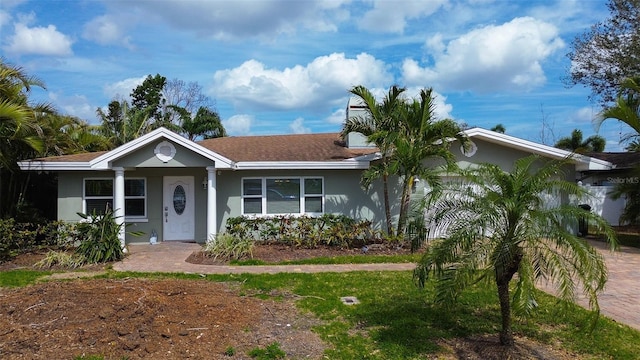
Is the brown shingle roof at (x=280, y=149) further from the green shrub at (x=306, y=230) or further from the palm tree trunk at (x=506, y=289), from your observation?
the palm tree trunk at (x=506, y=289)

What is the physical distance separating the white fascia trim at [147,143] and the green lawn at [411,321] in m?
4.60

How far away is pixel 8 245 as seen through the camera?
446 inches

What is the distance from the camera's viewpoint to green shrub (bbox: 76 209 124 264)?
11.1m

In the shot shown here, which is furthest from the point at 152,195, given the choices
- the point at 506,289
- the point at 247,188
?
the point at 506,289

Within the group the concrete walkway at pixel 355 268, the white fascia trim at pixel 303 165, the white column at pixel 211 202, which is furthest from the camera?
the white fascia trim at pixel 303 165

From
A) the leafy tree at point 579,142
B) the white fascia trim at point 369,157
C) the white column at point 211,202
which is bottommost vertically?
the white column at point 211,202

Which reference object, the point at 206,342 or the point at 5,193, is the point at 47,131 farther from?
the point at 206,342

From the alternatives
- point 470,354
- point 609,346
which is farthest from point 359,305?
point 609,346

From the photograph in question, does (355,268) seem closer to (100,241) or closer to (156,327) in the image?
(156,327)

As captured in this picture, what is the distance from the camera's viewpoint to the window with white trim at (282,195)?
14602 mm

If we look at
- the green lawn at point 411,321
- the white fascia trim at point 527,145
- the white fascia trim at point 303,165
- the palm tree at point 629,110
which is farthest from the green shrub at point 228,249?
the palm tree at point 629,110

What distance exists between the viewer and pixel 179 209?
14.9m

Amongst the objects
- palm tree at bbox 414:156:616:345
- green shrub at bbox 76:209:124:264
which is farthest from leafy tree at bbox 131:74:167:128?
palm tree at bbox 414:156:616:345

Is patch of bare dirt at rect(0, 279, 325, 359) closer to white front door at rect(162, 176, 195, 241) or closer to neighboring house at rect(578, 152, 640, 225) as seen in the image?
white front door at rect(162, 176, 195, 241)
